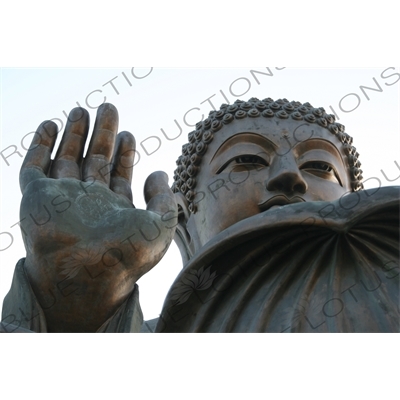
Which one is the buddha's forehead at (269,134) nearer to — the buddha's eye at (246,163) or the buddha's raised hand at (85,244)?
the buddha's eye at (246,163)

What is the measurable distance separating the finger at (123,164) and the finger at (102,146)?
0.05 meters

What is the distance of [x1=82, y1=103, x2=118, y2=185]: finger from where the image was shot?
545cm

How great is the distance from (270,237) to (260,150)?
1.48 metres

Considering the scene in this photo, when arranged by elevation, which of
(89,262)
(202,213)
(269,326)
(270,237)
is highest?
(202,213)

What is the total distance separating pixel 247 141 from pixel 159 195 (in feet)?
4.30

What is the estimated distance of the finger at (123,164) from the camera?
Result: 18.0 feet

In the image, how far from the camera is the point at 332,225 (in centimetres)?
462

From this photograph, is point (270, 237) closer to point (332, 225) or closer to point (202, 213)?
point (332, 225)

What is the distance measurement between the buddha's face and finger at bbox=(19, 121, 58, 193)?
4.07 ft

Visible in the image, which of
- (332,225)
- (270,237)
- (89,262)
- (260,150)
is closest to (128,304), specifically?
(89,262)

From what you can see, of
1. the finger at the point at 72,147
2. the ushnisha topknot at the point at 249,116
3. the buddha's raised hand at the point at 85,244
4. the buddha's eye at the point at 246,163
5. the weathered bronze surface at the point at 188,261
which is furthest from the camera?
the ushnisha topknot at the point at 249,116

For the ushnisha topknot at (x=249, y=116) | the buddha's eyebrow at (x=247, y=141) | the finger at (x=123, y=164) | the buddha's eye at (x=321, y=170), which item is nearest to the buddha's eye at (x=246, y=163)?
the buddha's eyebrow at (x=247, y=141)

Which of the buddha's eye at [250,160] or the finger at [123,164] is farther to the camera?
the buddha's eye at [250,160]

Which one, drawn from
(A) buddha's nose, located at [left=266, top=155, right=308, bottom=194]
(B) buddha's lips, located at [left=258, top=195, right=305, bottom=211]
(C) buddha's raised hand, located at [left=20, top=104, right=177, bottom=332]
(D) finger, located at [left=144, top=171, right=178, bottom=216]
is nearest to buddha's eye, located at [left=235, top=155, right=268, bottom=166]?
(A) buddha's nose, located at [left=266, top=155, right=308, bottom=194]
